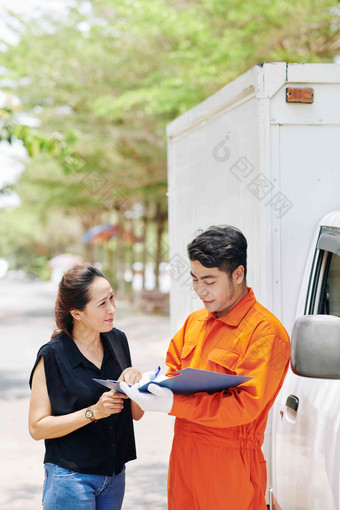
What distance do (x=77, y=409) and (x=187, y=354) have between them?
1.71ft

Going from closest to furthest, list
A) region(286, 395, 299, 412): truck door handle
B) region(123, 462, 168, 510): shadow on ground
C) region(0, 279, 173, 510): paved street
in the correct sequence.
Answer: region(286, 395, 299, 412): truck door handle
region(123, 462, 168, 510): shadow on ground
region(0, 279, 173, 510): paved street

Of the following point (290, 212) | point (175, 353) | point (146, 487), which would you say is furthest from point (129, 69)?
point (175, 353)

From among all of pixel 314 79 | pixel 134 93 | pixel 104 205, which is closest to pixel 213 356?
pixel 314 79

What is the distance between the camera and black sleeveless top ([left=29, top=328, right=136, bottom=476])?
2.76m

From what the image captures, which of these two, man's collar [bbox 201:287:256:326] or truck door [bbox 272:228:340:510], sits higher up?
man's collar [bbox 201:287:256:326]

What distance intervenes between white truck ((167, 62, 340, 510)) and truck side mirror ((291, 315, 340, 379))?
45 cm

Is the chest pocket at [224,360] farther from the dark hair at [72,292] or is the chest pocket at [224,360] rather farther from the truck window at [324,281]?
the truck window at [324,281]

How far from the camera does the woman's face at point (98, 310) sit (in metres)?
2.85

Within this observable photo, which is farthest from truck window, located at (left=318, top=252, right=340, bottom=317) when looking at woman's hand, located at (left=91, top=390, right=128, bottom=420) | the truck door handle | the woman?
woman's hand, located at (left=91, top=390, right=128, bottom=420)

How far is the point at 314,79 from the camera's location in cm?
345

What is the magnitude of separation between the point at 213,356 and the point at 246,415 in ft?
0.83

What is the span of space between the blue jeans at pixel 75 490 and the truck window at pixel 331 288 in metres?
1.23

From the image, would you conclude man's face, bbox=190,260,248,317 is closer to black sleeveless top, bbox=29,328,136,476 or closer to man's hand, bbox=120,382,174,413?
man's hand, bbox=120,382,174,413

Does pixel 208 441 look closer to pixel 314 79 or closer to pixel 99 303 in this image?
pixel 99 303
